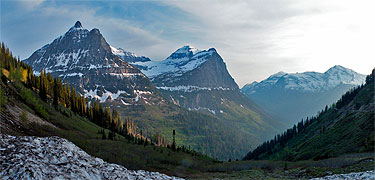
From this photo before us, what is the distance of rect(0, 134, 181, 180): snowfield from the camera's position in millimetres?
17594

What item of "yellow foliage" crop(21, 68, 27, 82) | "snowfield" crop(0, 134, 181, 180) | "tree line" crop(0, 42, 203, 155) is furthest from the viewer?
"yellow foliage" crop(21, 68, 27, 82)

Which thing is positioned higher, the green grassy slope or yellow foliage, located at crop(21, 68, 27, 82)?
yellow foliage, located at crop(21, 68, 27, 82)

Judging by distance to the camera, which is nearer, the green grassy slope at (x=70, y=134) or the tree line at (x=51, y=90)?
the green grassy slope at (x=70, y=134)

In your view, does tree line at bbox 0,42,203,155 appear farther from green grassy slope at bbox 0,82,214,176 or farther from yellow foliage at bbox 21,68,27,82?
green grassy slope at bbox 0,82,214,176

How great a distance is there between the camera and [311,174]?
42.9 metres

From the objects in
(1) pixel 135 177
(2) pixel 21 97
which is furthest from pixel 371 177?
(2) pixel 21 97

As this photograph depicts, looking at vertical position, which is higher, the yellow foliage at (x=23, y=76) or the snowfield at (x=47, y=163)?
the yellow foliage at (x=23, y=76)

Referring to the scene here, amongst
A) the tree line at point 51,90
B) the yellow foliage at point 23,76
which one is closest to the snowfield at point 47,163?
the tree line at point 51,90

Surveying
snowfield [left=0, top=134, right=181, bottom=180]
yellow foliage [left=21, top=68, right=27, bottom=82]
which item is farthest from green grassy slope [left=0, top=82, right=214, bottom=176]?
yellow foliage [left=21, top=68, right=27, bottom=82]

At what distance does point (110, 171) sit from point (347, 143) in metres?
94.6

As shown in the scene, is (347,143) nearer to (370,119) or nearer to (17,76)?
(370,119)

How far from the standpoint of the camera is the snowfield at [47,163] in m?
17.6

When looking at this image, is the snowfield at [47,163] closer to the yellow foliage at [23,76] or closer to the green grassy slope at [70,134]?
the green grassy slope at [70,134]

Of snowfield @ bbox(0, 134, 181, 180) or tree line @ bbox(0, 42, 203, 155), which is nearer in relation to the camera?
snowfield @ bbox(0, 134, 181, 180)
